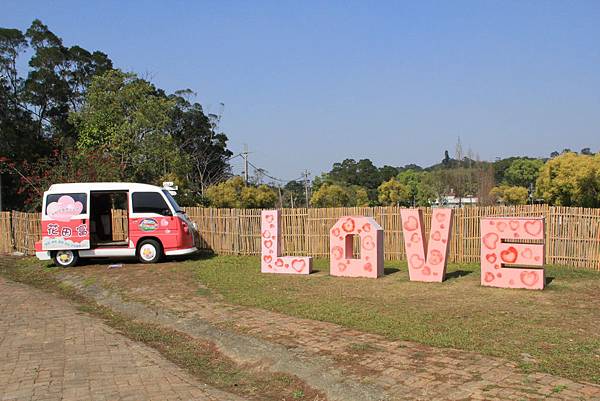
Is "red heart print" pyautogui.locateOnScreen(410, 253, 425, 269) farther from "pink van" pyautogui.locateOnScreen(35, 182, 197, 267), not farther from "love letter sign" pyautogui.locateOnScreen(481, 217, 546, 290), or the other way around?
"pink van" pyautogui.locateOnScreen(35, 182, 197, 267)

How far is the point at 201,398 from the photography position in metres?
5.57

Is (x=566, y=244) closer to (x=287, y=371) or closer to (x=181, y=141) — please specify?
(x=287, y=371)

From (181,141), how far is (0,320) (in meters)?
40.8

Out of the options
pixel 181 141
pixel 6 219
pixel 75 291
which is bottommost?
pixel 75 291

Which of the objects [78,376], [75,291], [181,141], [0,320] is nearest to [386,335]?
[78,376]

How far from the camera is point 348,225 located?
1284cm

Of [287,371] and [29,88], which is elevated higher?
[29,88]

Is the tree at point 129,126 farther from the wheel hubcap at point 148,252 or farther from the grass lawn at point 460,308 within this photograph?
the grass lawn at point 460,308

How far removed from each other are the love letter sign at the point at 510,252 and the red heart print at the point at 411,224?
4.68 ft

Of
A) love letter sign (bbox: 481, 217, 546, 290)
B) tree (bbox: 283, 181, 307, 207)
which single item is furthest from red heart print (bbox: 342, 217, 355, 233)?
tree (bbox: 283, 181, 307, 207)

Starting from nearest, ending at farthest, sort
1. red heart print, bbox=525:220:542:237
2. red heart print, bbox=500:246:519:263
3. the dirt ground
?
1. the dirt ground
2. red heart print, bbox=525:220:542:237
3. red heart print, bbox=500:246:519:263

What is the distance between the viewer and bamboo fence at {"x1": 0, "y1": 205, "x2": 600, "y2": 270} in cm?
1359

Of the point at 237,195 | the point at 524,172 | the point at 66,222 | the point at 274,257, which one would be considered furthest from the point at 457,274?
the point at 524,172

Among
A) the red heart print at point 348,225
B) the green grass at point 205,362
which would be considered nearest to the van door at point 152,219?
the green grass at point 205,362
